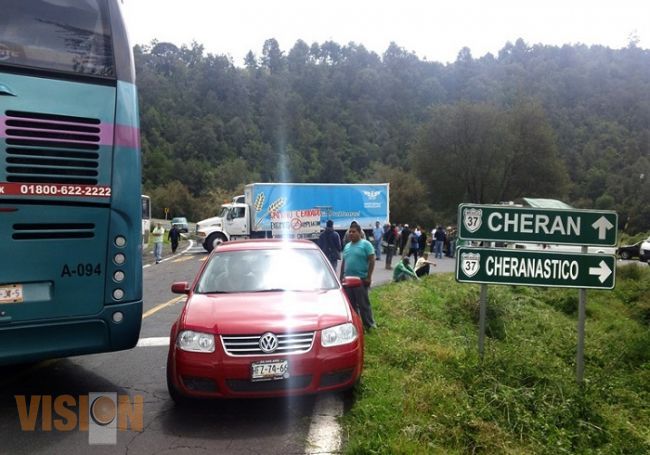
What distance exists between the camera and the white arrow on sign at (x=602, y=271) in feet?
19.2

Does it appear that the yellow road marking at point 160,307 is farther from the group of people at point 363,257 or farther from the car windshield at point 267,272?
the car windshield at point 267,272

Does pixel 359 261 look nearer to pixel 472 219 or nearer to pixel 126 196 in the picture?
pixel 472 219

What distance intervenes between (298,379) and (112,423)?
1.71m

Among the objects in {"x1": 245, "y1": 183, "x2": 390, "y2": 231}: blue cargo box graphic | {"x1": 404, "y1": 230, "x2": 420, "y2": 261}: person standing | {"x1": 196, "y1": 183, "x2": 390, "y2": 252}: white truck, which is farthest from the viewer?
{"x1": 245, "y1": 183, "x2": 390, "y2": 231}: blue cargo box graphic

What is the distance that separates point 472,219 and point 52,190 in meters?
4.12

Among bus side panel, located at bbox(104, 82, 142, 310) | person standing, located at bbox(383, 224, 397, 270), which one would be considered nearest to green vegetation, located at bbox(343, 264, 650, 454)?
bus side panel, located at bbox(104, 82, 142, 310)

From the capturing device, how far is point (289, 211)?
95.7 feet

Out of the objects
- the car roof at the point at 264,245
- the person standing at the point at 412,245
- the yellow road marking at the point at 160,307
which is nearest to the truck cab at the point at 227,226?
the person standing at the point at 412,245

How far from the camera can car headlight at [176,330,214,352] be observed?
5082mm

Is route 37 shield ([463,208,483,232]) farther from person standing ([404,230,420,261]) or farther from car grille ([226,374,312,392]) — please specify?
person standing ([404,230,420,261])

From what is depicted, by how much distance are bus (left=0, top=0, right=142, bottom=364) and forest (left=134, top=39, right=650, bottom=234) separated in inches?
2114

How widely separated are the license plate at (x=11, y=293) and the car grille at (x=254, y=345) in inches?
70.2

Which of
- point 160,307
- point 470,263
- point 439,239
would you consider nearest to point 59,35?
point 470,263

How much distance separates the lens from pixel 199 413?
5398mm
